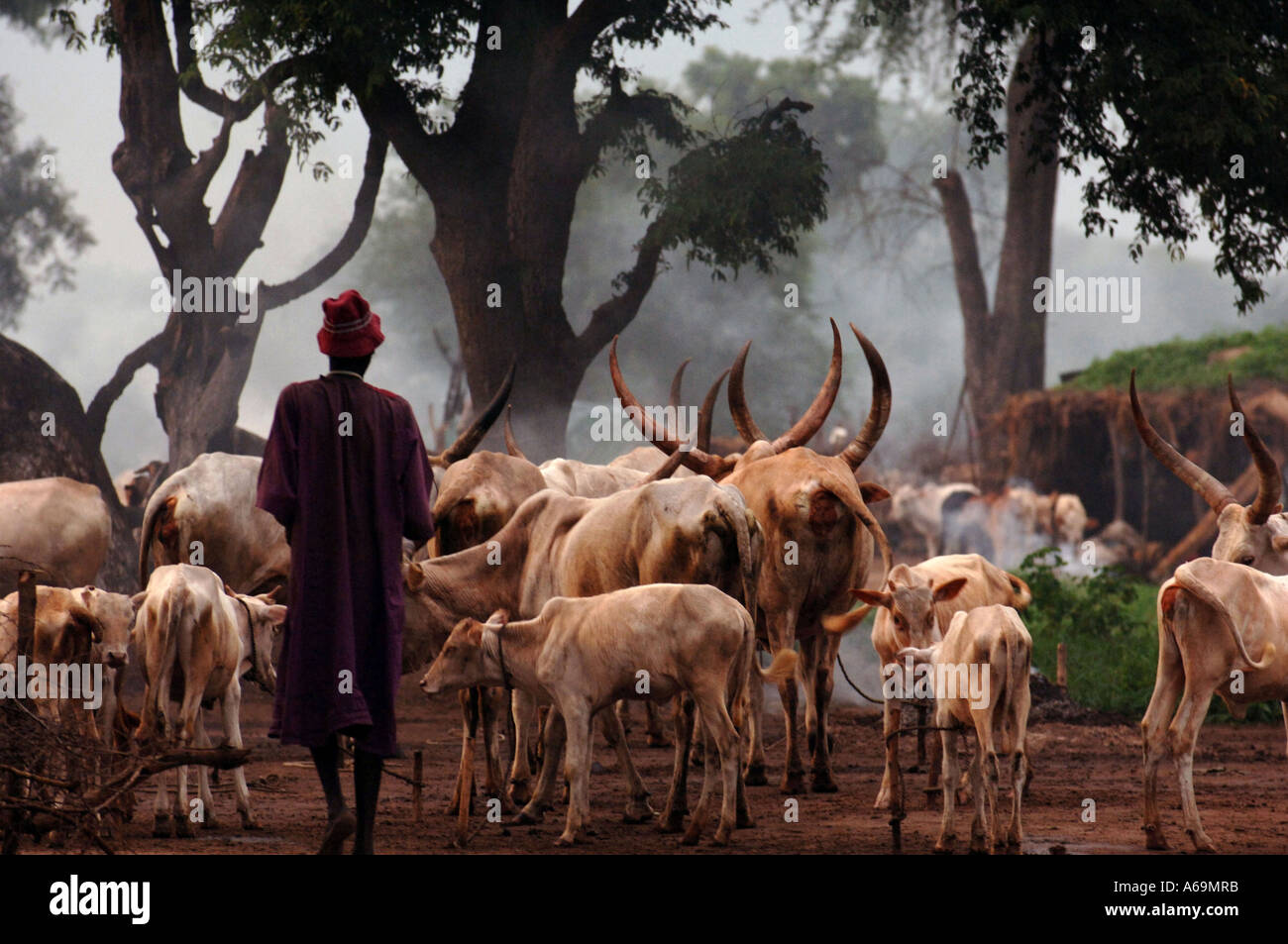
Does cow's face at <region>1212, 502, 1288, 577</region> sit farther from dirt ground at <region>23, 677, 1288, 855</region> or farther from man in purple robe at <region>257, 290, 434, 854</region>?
man in purple robe at <region>257, 290, 434, 854</region>

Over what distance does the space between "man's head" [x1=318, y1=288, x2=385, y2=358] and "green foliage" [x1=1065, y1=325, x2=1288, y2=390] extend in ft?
56.8

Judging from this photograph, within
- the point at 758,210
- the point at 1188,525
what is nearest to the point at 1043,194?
the point at 1188,525

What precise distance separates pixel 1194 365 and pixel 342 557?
62.1 ft

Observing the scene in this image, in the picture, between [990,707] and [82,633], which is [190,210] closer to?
[82,633]

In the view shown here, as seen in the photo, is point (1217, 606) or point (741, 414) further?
point (741, 414)

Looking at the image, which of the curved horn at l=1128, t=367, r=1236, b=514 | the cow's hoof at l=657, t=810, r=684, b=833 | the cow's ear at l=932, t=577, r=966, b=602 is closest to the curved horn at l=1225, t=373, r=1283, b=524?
the curved horn at l=1128, t=367, r=1236, b=514

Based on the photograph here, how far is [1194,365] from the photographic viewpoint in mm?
22484

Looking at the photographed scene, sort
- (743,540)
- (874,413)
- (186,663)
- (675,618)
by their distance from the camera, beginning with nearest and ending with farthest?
1. (675,618)
2. (186,663)
3. (743,540)
4. (874,413)

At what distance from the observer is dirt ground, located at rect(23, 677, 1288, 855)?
7.27 meters

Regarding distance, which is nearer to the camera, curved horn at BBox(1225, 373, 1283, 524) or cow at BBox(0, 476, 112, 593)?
curved horn at BBox(1225, 373, 1283, 524)

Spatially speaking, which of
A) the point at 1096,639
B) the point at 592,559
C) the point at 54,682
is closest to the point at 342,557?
the point at 54,682

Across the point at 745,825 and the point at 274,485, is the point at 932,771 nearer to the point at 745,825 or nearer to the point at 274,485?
the point at 745,825

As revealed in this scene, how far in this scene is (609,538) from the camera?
8.73 meters
